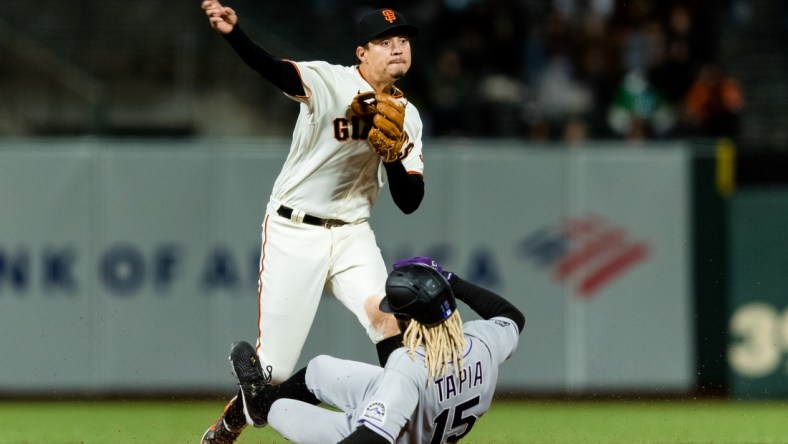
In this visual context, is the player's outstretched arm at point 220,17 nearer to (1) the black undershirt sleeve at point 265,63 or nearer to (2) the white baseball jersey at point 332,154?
(1) the black undershirt sleeve at point 265,63

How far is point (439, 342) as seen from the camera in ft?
15.4

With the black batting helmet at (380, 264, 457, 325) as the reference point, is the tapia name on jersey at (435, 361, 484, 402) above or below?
below

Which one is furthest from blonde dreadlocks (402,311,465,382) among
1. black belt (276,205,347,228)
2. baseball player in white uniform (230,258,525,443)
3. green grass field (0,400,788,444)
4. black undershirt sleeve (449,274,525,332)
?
green grass field (0,400,788,444)

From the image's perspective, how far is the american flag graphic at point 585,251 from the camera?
1045 centimetres

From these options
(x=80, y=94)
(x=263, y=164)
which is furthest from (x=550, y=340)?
(x=80, y=94)

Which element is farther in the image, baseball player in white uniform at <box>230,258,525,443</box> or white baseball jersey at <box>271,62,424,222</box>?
white baseball jersey at <box>271,62,424,222</box>

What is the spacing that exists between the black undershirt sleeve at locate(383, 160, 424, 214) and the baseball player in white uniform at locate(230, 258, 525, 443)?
24.0 inches

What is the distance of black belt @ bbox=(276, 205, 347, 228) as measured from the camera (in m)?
5.96

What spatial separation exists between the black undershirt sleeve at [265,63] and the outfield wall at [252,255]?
185 inches

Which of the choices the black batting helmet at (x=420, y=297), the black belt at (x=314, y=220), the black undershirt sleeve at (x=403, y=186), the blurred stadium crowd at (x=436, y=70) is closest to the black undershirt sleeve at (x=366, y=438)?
the black batting helmet at (x=420, y=297)

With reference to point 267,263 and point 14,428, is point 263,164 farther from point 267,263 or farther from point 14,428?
point 267,263

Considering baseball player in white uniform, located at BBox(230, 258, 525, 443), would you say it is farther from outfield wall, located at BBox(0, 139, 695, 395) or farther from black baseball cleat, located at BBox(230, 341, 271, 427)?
outfield wall, located at BBox(0, 139, 695, 395)

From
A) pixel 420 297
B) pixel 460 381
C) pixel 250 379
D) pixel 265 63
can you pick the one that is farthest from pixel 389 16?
pixel 460 381

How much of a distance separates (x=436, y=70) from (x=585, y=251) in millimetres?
2945
